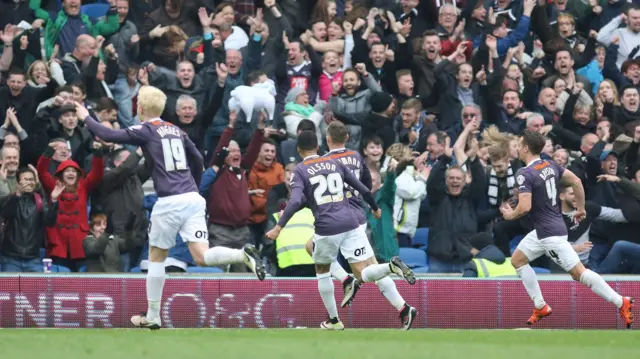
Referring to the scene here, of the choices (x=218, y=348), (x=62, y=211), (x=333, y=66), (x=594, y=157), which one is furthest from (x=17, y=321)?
(x=594, y=157)

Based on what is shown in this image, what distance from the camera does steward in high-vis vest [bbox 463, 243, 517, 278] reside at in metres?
16.3

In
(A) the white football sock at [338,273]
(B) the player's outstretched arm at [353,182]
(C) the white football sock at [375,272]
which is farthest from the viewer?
(A) the white football sock at [338,273]

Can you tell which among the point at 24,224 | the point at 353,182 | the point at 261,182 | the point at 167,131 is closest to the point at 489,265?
the point at 353,182

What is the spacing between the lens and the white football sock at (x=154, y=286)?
1334cm

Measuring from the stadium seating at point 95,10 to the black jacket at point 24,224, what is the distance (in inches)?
214

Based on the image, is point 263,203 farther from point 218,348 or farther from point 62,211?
point 218,348

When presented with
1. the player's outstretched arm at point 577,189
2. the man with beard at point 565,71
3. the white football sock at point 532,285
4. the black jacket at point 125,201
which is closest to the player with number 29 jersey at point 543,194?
the player's outstretched arm at point 577,189

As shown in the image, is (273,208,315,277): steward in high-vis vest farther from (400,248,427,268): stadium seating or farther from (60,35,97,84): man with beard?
(60,35,97,84): man with beard

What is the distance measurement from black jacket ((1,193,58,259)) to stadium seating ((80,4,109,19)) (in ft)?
17.9

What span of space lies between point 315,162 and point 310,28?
7417 mm

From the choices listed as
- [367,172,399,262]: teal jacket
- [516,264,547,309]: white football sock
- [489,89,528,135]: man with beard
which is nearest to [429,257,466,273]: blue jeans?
[367,172,399,262]: teal jacket

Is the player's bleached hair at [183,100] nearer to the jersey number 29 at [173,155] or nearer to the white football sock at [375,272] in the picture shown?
the jersey number 29 at [173,155]

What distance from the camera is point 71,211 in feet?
55.1

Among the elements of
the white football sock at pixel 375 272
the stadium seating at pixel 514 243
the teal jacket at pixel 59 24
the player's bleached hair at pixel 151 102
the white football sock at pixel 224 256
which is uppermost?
the teal jacket at pixel 59 24
